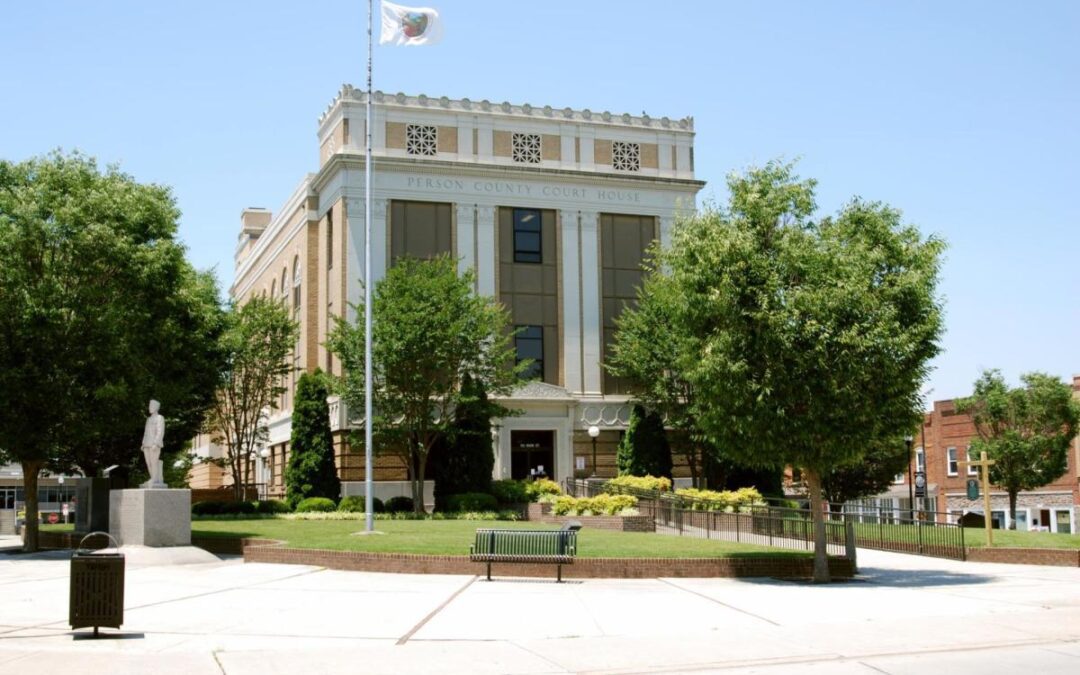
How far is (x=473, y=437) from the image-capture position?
40438 mm

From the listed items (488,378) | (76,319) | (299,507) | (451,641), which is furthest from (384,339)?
(451,641)

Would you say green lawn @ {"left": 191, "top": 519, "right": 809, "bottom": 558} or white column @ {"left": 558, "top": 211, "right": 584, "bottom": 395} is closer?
green lawn @ {"left": 191, "top": 519, "right": 809, "bottom": 558}

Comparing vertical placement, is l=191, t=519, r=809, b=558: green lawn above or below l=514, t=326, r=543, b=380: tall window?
below

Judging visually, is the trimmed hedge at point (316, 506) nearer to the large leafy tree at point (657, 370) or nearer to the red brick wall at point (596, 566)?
the large leafy tree at point (657, 370)

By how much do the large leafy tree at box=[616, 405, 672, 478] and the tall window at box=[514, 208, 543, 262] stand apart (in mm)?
8112

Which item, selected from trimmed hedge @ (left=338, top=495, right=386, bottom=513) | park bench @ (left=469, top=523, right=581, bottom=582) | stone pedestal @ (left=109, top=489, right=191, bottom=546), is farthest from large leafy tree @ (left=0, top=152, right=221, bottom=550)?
park bench @ (left=469, top=523, right=581, bottom=582)

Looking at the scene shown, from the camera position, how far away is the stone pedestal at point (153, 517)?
23.2 m

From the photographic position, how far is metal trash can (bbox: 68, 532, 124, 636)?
1244 centimetres

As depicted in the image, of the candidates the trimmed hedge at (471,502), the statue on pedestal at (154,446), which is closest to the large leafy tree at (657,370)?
the trimmed hedge at (471,502)

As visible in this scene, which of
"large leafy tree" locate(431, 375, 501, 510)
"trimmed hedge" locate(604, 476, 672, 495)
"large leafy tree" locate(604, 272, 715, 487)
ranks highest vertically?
"large leafy tree" locate(604, 272, 715, 487)

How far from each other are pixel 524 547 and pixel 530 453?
2566 cm

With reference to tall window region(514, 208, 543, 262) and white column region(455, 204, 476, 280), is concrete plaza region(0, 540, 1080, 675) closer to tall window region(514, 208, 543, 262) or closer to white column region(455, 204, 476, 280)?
white column region(455, 204, 476, 280)

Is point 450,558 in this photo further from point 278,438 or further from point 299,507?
point 278,438

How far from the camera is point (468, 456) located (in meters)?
40.4
